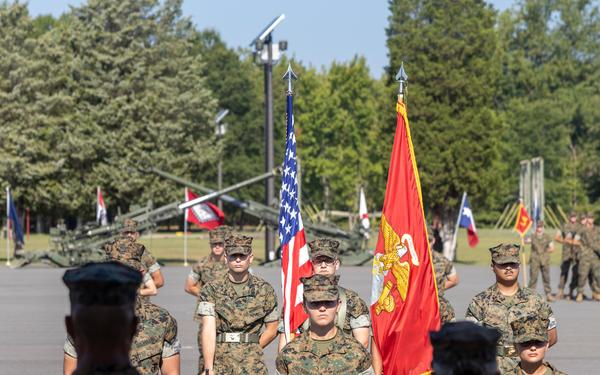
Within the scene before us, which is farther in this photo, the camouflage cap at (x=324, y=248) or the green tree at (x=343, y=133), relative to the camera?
the green tree at (x=343, y=133)

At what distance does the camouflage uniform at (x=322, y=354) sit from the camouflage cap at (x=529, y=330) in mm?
811

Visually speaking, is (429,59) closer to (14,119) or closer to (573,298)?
(14,119)

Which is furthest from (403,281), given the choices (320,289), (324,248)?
(320,289)

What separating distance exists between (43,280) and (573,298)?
13492 millimetres

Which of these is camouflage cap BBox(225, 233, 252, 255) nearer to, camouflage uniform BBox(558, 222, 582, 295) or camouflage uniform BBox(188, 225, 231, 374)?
camouflage uniform BBox(188, 225, 231, 374)

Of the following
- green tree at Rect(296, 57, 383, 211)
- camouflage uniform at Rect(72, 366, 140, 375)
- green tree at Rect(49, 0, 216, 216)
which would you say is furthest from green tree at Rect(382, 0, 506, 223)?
camouflage uniform at Rect(72, 366, 140, 375)

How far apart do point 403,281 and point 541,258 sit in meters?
19.4

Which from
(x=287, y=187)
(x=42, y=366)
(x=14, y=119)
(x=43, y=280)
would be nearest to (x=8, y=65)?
(x=14, y=119)

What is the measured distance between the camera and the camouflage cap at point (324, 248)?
9422 mm

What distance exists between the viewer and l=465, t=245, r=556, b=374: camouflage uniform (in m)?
9.25

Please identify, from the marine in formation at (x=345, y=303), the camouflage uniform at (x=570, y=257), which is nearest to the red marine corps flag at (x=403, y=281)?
the marine in formation at (x=345, y=303)

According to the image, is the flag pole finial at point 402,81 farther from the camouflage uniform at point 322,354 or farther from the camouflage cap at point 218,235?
the camouflage uniform at point 322,354

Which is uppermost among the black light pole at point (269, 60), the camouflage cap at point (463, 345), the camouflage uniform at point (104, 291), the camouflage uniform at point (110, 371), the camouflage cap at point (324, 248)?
the black light pole at point (269, 60)

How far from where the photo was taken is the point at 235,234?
10312 mm
